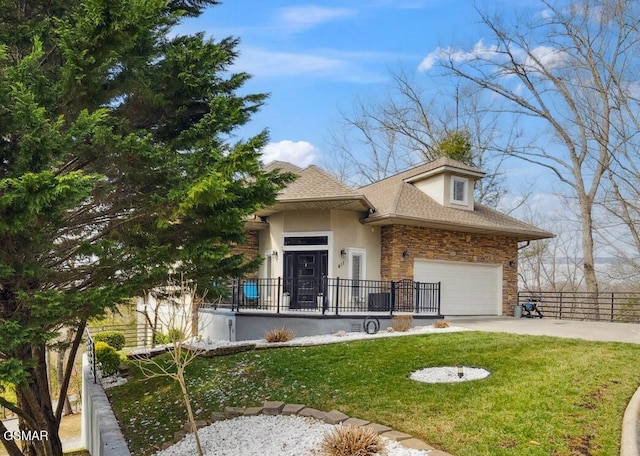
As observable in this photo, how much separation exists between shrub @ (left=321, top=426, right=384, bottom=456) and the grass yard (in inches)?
25.5

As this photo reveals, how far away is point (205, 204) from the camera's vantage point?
4.90 metres

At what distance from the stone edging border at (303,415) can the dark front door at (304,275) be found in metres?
7.64

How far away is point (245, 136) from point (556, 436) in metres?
4.52

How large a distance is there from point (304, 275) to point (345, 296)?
58.2 inches

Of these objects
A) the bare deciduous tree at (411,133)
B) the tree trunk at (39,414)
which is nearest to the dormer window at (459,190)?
the bare deciduous tree at (411,133)

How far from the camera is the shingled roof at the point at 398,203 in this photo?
14.0m

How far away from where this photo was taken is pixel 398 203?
1532 centimetres

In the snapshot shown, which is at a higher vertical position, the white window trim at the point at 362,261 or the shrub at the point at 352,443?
the white window trim at the point at 362,261

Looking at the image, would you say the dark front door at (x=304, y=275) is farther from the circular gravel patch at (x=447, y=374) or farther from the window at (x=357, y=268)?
the circular gravel patch at (x=447, y=374)

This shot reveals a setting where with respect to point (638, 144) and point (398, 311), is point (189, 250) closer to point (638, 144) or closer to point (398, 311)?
point (398, 311)

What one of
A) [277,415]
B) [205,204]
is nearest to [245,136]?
[205,204]

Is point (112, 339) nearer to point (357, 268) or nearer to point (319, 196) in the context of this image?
point (319, 196)

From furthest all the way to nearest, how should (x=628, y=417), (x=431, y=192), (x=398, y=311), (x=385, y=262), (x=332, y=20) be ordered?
(x=431, y=192)
(x=385, y=262)
(x=398, y=311)
(x=332, y=20)
(x=628, y=417)

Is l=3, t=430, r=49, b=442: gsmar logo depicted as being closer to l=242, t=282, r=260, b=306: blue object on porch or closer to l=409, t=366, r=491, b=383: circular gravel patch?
l=409, t=366, r=491, b=383: circular gravel patch
